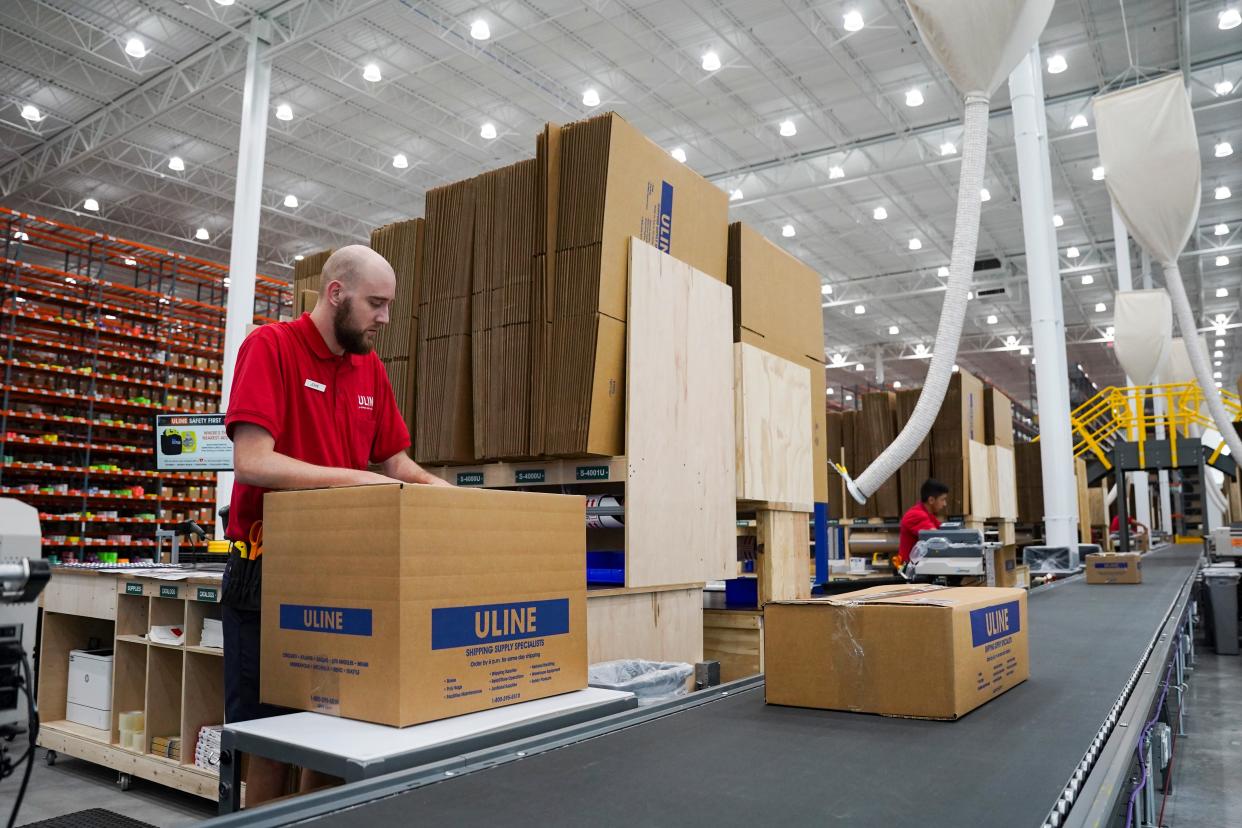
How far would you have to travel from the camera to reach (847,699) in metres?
1.84

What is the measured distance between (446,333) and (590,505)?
911mm

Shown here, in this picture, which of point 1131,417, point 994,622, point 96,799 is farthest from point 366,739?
point 1131,417

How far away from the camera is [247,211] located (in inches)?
351

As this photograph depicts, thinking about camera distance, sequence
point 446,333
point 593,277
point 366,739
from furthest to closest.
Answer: point 446,333
point 593,277
point 366,739

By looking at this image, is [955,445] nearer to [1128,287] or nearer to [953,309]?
[953,309]

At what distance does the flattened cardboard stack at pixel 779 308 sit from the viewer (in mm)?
3898

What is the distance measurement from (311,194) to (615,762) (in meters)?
15.6

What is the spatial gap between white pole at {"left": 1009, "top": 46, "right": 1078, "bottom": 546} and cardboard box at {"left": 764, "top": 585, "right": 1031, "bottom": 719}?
5.90 metres

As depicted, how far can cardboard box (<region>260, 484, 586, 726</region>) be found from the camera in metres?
1.48

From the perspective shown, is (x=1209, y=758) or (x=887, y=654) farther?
(x=1209, y=758)

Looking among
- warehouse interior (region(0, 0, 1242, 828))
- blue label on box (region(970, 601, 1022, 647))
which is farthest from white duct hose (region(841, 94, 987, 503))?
blue label on box (region(970, 601, 1022, 647))

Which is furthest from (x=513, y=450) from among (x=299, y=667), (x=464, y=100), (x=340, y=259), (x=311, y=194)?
(x=311, y=194)

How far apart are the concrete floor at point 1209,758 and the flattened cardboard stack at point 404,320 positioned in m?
3.67

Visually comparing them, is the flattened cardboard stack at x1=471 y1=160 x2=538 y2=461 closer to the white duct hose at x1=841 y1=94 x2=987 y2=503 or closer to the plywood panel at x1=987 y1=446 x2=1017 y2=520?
the white duct hose at x1=841 y1=94 x2=987 y2=503
